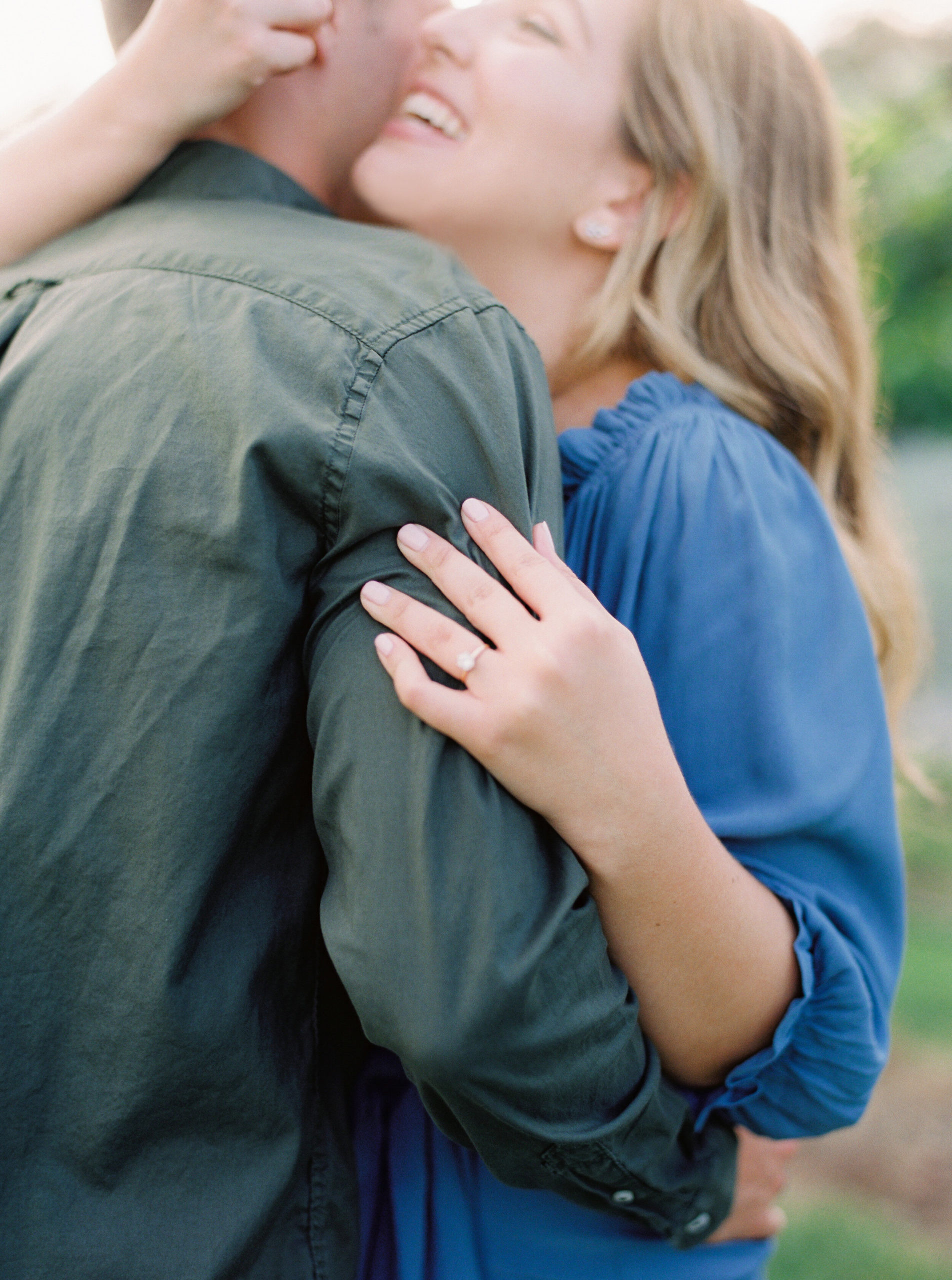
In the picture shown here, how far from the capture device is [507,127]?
1786mm

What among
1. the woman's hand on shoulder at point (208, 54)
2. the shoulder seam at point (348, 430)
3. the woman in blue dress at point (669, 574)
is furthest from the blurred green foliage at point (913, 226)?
the shoulder seam at point (348, 430)

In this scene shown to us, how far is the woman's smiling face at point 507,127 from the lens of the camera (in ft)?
5.89

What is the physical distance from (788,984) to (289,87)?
1.36 metres

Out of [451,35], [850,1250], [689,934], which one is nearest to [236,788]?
[689,934]

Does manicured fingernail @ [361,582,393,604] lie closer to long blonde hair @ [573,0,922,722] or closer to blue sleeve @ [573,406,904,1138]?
blue sleeve @ [573,406,904,1138]

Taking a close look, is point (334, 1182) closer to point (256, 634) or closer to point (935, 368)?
point (256, 634)

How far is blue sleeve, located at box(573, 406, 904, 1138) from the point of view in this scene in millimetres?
1383

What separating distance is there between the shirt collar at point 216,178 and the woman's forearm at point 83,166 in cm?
2

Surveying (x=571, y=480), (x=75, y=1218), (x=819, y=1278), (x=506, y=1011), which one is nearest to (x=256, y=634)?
(x=506, y=1011)

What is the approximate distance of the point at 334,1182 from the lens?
1223mm

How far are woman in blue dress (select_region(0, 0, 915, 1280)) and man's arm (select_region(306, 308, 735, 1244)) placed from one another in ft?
0.14

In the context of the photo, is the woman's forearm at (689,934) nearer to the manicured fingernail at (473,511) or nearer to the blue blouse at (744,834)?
the blue blouse at (744,834)

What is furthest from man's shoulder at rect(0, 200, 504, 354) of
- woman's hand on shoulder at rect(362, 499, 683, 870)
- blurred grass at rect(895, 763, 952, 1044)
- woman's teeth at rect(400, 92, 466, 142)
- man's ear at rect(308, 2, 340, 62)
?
blurred grass at rect(895, 763, 952, 1044)

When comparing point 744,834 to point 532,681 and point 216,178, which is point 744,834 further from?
point 216,178
